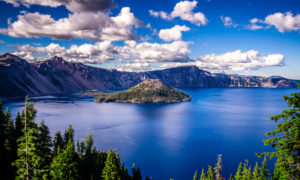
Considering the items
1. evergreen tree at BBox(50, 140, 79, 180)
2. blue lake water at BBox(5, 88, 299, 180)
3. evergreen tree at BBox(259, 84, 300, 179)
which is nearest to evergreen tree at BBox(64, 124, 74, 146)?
blue lake water at BBox(5, 88, 299, 180)

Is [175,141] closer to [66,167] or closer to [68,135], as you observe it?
[68,135]

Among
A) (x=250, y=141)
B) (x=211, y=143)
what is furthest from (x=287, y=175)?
(x=250, y=141)

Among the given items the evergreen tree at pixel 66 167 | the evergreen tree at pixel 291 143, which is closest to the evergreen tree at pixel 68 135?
the evergreen tree at pixel 66 167

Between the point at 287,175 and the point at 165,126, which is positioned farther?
the point at 165,126

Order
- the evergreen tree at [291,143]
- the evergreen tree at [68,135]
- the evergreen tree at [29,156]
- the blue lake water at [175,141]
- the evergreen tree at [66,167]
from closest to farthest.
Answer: the evergreen tree at [291,143], the evergreen tree at [29,156], the evergreen tree at [66,167], the evergreen tree at [68,135], the blue lake water at [175,141]

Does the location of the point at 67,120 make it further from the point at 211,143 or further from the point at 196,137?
the point at 211,143

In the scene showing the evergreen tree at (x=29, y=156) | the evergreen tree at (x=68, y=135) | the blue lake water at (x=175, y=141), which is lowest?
the blue lake water at (x=175, y=141)

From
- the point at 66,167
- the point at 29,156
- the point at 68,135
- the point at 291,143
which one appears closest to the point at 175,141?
the point at 68,135

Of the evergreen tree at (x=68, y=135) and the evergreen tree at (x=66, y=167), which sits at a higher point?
the evergreen tree at (x=66, y=167)

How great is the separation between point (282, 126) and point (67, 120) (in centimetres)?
15831

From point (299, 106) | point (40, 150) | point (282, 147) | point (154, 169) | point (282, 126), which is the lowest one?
point (154, 169)

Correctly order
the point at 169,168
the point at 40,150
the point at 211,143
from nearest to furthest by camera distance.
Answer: the point at 40,150, the point at 169,168, the point at 211,143

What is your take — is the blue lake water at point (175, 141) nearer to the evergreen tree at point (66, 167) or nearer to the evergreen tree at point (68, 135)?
the evergreen tree at point (68, 135)

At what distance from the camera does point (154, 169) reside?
75.6 metres
